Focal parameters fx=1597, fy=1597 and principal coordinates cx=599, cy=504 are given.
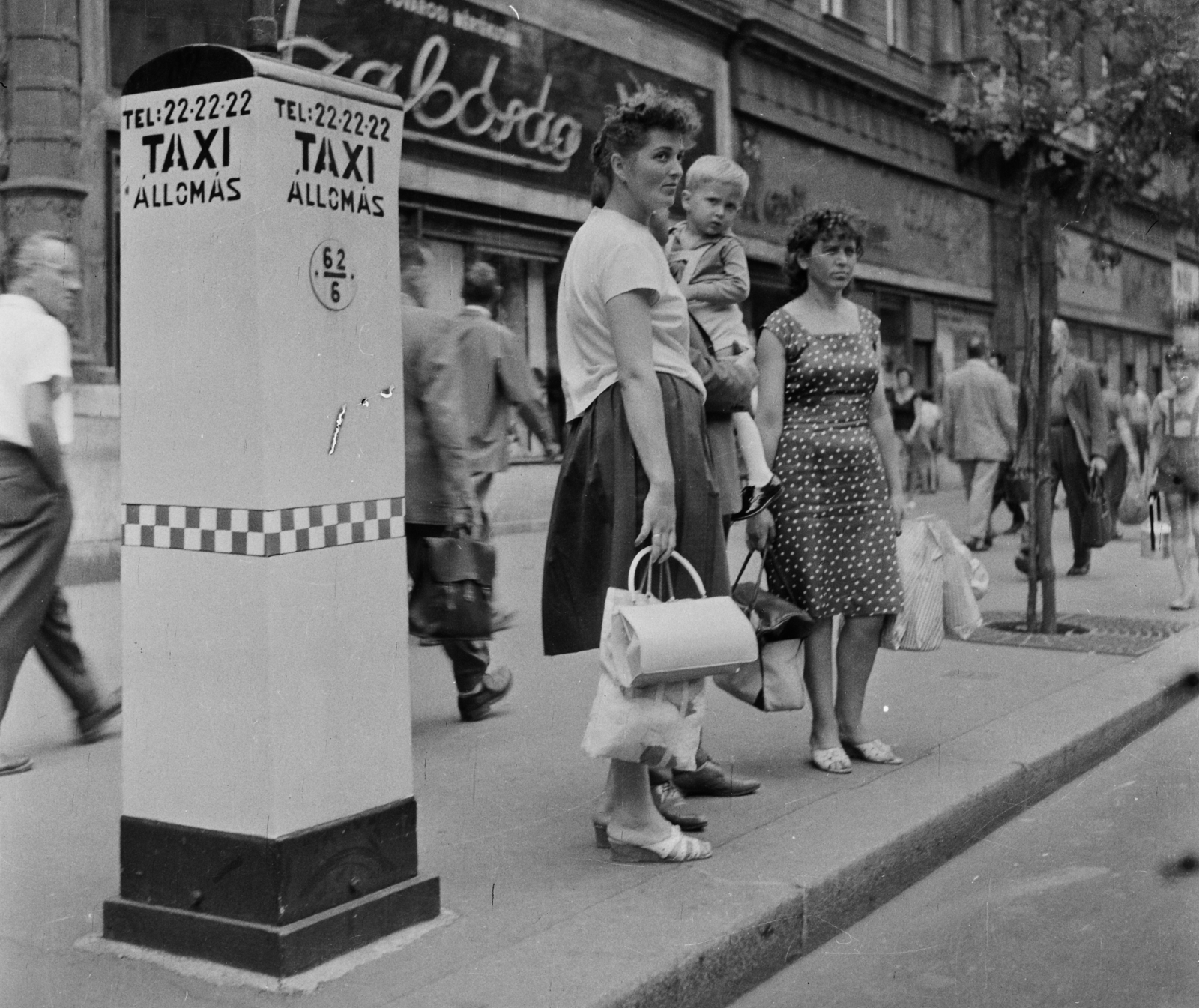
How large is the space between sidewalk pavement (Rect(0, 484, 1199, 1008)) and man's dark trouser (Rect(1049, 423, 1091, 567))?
398cm

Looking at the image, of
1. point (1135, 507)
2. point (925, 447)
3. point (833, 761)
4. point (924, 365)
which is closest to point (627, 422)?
point (833, 761)

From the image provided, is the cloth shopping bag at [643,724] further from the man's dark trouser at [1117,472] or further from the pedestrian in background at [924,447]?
the pedestrian in background at [924,447]

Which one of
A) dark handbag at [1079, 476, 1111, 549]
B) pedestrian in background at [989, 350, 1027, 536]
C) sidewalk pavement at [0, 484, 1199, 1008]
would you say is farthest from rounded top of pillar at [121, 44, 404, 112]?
pedestrian in background at [989, 350, 1027, 536]

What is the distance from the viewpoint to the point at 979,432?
1318 cm

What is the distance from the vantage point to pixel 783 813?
4730 millimetres

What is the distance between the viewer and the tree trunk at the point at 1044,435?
8672 millimetres

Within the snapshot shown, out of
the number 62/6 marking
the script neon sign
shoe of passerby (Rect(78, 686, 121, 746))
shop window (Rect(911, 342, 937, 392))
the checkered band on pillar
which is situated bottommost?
shoe of passerby (Rect(78, 686, 121, 746))

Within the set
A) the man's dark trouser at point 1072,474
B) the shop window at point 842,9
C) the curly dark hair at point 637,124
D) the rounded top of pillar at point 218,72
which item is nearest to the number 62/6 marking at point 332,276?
the rounded top of pillar at point 218,72

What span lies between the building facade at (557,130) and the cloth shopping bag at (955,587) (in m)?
2.91

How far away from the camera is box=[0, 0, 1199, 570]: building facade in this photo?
11.1 metres

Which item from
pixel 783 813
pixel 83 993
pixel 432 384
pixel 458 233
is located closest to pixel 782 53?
pixel 458 233

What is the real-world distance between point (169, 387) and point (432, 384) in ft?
9.64

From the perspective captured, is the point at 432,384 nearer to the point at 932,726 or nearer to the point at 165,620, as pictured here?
the point at 932,726

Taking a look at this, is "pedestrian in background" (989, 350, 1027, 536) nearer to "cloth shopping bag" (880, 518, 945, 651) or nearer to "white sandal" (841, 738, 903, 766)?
"cloth shopping bag" (880, 518, 945, 651)
